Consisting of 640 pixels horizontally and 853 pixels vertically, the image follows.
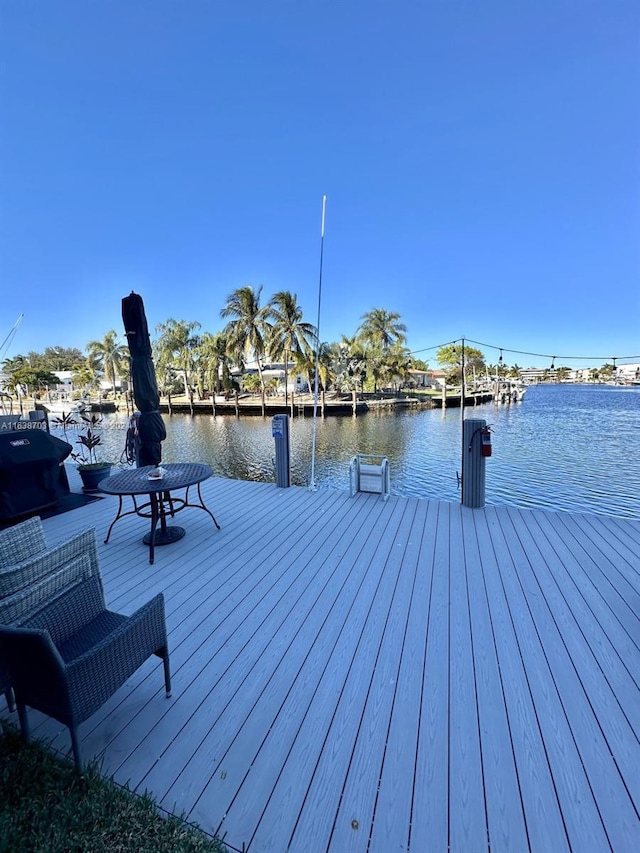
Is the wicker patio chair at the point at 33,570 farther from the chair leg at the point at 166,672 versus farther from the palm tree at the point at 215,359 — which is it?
the palm tree at the point at 215,359

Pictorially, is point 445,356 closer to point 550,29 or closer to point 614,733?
point 550,29

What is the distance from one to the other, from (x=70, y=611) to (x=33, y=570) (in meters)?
0.27

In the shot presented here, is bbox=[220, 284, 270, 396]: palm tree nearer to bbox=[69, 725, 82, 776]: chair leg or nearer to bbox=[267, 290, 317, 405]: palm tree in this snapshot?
bbox=[267, 290, 317, 405]: palm tree

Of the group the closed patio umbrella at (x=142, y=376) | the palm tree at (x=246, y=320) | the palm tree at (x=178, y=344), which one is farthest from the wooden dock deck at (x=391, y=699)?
the palm tree at (x=178, y=344)

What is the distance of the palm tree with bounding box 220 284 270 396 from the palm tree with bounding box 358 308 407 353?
10265mm

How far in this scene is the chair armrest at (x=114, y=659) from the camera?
1.25 metres

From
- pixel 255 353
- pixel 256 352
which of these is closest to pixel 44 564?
pixel 256 352

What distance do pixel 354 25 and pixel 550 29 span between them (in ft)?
14.4

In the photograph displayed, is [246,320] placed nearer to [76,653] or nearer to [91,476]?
[91,476]

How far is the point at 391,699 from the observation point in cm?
164

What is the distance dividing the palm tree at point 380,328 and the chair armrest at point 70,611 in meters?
→ 32.0

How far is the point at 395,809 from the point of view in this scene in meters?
1.19

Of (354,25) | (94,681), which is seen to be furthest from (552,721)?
(354,25)

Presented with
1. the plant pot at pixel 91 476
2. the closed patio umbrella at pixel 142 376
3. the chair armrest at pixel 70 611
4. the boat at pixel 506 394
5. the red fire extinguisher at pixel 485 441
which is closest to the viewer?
the chair armrest at pixel 70 611
